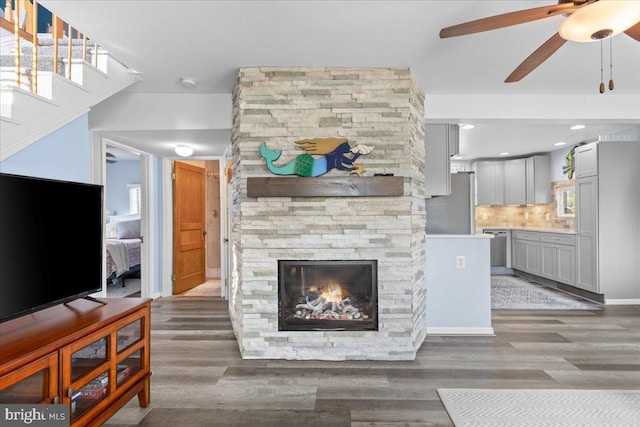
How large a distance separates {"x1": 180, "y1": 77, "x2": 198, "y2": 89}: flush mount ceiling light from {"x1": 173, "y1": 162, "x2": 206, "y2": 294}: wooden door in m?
2.24

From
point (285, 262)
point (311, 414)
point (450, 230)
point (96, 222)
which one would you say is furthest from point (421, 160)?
point (96, 222)

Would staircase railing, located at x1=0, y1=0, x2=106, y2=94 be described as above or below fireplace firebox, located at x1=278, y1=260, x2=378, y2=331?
above

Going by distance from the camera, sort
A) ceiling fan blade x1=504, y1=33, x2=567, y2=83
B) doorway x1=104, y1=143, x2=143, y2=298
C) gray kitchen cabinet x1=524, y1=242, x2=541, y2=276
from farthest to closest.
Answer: gray kitchen cabinet x1=524, y1=242, x2=541, y2=276 < doorway x1=104, y1=143, x2=143, y2=298 < ceiling fan blade x1=504, y1=33, x2=567, y2=83

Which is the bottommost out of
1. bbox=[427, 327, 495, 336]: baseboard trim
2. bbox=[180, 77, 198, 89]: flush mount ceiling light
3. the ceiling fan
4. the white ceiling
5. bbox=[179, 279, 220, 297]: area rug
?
bbox=[179, 279, 220, 297]: area rug

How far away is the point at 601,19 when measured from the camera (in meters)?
1.66

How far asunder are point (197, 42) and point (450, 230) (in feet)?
12.2

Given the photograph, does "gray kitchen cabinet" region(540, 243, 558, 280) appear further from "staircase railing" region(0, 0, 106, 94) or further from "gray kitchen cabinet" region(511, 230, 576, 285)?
"staircase railing" region(0, 0, 106, 94)

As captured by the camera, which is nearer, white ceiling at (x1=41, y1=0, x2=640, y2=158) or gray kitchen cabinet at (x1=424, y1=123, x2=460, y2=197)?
white ceiling at (x1=41, y1=0, x2=640, y2=158)

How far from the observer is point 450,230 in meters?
5.06

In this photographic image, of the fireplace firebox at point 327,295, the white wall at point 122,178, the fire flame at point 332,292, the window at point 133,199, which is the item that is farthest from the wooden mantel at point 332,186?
the white wall at point 122,178

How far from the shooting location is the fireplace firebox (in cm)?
318

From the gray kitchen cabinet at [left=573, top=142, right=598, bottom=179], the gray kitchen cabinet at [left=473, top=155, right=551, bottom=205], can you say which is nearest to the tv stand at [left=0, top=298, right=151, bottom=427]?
the gray kitchen cabinet at [left=573, top=142, right=598, bottom=179]

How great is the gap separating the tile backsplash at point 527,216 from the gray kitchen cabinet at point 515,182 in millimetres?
440

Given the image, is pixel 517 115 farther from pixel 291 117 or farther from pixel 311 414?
pixel 311 414
